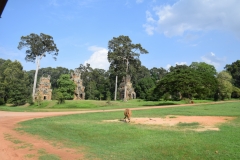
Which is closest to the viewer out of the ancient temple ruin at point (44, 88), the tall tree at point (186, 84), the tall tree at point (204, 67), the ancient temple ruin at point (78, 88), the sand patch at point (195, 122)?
the sand patch at point (195, 122)

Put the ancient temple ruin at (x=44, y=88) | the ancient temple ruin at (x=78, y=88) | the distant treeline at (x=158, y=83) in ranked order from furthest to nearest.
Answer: the ancient temple ruin at (x=78, y=88)
the ancient temple ruin at (x=44, y=88)
the distant treeline at (x=158, y=83)

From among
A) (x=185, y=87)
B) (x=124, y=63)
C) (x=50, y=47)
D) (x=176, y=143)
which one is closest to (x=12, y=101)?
(x=50, y=47)

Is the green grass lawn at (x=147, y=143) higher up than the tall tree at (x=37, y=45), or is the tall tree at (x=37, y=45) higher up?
the tall tree at (x=37, y=45)

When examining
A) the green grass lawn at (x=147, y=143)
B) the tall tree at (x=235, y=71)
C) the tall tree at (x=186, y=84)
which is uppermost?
the tall tree at (x=235, y=71)

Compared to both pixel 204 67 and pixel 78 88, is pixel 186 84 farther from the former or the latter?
pixel 204 67

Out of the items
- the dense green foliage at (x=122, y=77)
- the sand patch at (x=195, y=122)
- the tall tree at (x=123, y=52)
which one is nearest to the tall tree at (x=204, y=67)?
the dense green foliage at (x=122, y=77)

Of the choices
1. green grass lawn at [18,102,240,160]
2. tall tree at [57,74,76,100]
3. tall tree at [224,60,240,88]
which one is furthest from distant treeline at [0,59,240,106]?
green grass lawn at [18,102,240,160]

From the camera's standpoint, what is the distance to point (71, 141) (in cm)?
955

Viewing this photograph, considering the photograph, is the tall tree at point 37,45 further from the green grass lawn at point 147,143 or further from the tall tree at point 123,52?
the green grass lawn at point 147,143

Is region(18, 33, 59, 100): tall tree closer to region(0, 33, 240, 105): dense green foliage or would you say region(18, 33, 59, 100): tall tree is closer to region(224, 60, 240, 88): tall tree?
region(0, 33, 240, 105): dense green foliage

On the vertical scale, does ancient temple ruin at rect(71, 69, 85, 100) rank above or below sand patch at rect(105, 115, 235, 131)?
above

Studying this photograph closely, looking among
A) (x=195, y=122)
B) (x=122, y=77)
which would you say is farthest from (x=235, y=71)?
(x=195, y=122)

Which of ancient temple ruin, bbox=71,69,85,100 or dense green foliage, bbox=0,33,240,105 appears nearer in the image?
dense green foliage, bbox=0,33,240,105

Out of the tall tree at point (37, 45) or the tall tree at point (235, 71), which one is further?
the tall tree at point (235, 71)
